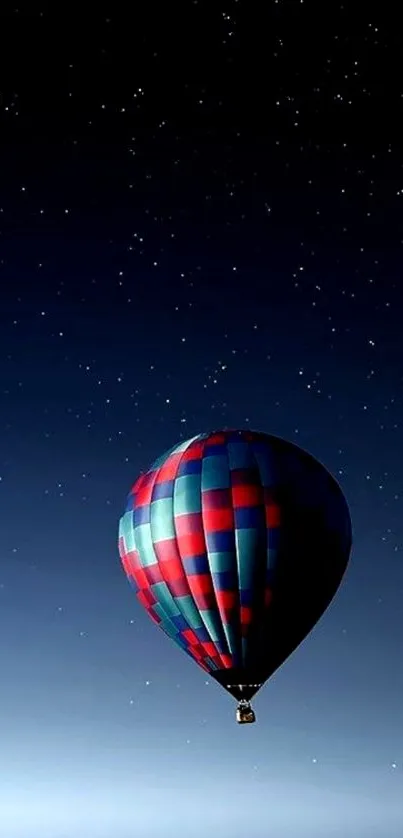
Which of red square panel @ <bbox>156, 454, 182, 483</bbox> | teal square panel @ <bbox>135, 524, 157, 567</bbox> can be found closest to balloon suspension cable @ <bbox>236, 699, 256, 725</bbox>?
teal square panel @ <bbox>135, 524, 157, 567</bbox>

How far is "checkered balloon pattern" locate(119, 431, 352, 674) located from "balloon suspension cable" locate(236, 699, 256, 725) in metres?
0.70

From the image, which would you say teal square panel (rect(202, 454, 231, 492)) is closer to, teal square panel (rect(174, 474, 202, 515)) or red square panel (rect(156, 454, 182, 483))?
teal square panel (rect(174, 474, 202, 515))

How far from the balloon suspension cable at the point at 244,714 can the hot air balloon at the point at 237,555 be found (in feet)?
0.07

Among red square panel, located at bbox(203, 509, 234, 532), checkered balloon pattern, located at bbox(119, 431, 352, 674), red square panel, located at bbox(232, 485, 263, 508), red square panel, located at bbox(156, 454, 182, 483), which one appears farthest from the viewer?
A: red square panel, located at bbox(156, 454, 182, 483)

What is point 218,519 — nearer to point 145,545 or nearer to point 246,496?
point 246,496

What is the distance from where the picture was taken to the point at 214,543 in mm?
17578

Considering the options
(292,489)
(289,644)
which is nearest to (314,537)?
(292,489)

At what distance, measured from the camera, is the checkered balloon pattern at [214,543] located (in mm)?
17500

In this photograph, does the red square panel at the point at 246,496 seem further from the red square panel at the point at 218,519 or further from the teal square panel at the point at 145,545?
the teal square panel at the point at 145,545

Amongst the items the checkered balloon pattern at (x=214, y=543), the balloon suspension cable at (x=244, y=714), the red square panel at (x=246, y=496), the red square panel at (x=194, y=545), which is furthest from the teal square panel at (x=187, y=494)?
the balloon suspension cable at (x=244, y=714)

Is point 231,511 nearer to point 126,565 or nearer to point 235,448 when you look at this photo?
point 235,448

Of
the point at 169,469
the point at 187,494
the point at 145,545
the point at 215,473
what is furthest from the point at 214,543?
the point at 169,469

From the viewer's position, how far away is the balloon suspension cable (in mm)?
17172

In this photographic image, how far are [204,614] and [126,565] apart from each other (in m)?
2.17
